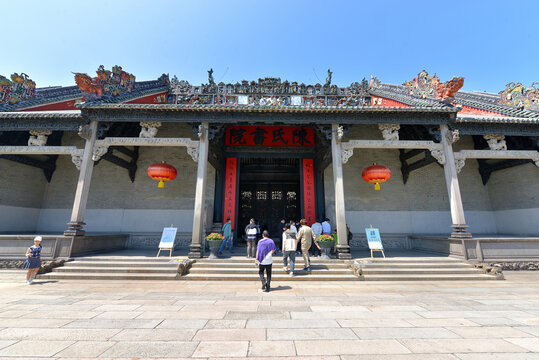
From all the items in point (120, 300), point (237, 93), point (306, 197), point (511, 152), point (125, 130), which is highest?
point (237, 93)

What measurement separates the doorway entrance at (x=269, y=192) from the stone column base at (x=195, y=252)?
4.37 meters

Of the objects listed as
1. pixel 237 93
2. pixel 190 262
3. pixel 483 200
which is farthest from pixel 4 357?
pixel 483 200

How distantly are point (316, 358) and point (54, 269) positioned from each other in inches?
317

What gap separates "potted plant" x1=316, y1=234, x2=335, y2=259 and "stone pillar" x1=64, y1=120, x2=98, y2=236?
320 inches

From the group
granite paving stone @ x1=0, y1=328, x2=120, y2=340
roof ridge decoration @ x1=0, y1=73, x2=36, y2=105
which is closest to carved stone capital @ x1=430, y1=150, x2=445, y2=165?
granite paving stone @ x1=0, y1=328, x2=120, y2=340

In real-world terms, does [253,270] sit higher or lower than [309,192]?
lower

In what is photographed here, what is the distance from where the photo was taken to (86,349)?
2.59 metres

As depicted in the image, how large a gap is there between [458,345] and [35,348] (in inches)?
198

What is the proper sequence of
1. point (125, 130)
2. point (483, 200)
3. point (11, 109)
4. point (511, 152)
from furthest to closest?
point (483, 200), point (125, 130), point (11, 109), point (511, 152)

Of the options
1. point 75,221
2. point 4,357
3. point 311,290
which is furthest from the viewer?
point 75,221

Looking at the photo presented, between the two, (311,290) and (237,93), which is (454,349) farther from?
(237,93)

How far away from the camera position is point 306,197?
10500 millimetres

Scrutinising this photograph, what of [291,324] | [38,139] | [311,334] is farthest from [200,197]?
[38,139]

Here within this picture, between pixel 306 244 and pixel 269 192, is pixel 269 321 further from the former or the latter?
pixel 269 192
